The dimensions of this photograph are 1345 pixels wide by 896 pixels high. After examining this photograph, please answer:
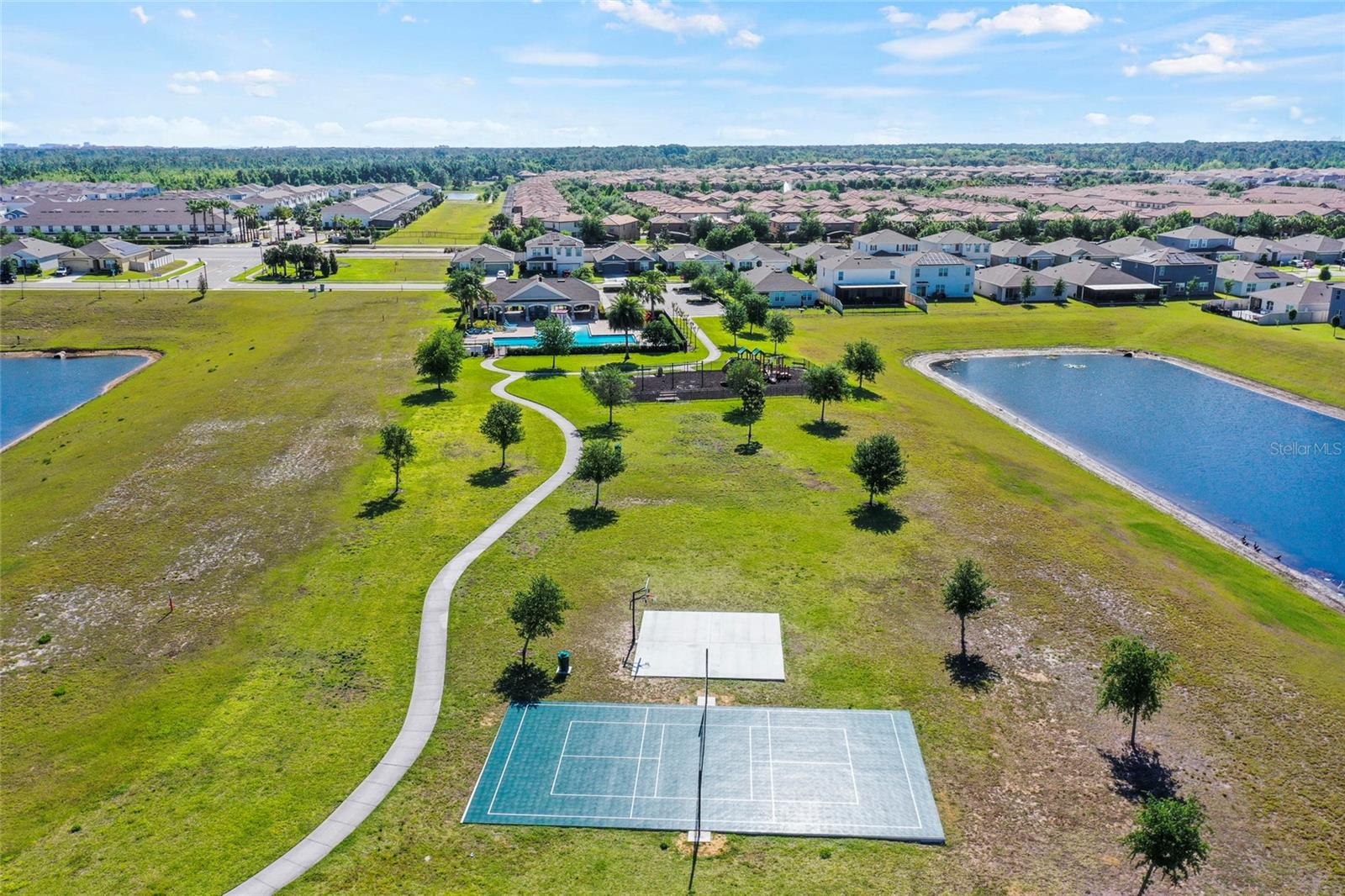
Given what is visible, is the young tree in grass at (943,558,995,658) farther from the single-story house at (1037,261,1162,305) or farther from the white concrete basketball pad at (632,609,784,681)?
the single-story house at (1037,261,1162,305)

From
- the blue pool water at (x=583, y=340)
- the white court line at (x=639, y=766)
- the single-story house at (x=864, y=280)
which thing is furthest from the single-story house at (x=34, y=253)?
the white court line at (x=639, y=766)

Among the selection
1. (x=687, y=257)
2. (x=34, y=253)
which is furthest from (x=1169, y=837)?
(x=34, y=253)

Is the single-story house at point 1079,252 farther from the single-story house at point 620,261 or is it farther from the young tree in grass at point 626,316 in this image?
the young tree in grass at point 626,316

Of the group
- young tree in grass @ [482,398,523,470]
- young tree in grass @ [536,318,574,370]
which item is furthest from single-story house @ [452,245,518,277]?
young tree in grass @ [482,398,523,470]

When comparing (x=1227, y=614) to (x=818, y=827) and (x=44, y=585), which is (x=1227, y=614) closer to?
(x=818, y=827)

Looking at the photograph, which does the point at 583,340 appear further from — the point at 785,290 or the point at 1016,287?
the point at 1016,287

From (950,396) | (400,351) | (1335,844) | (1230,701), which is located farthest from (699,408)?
(1335,844)

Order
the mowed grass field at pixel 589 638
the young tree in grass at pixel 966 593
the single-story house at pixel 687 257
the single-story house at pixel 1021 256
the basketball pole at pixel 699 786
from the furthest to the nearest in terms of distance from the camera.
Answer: the single-story house at pixel 1021 256 → the single-story house at pixel 687 257 → the young tree in grass at pixel 966 593 → the mowed grass field at pixel 589 638 → the basketball pole at pixel 699 786
